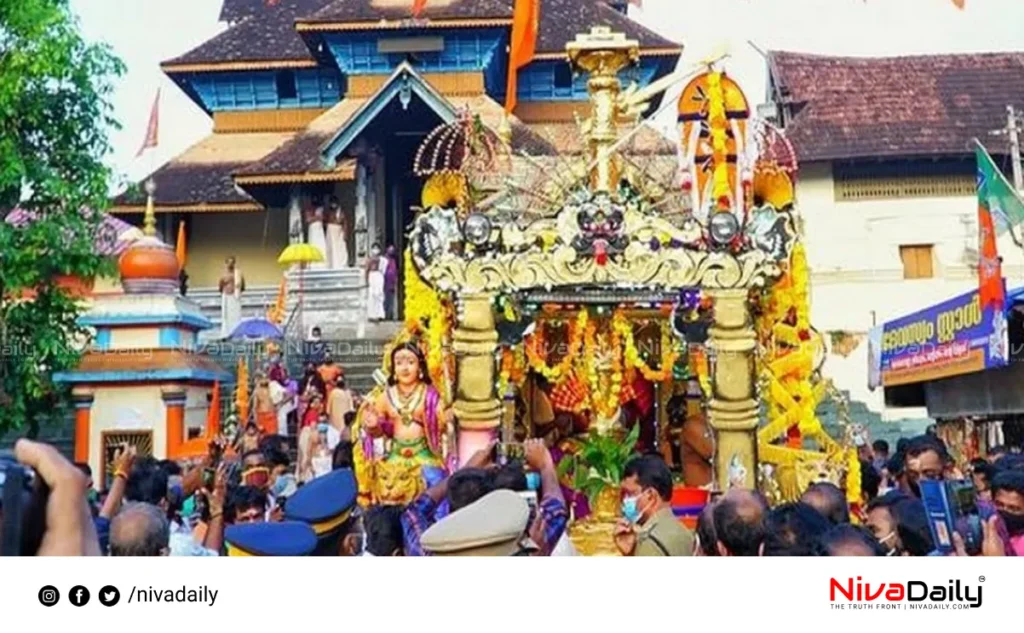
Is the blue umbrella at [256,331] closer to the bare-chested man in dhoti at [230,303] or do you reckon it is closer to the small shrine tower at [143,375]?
the bare-chested man in dhoti at [230,303]

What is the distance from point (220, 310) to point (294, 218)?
75.2 inches

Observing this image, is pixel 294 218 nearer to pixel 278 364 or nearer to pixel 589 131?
pixel 278 364

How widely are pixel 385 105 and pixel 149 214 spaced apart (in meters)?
4.51

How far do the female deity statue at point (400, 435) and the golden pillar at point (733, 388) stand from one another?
1.56 m

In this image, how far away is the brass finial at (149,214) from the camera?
11.0 m

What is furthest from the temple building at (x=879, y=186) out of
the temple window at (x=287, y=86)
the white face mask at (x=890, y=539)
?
the white face mask at (x=890, y=539)

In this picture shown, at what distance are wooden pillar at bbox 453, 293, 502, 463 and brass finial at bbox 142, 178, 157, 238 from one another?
436 cm

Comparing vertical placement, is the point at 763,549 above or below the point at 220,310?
below

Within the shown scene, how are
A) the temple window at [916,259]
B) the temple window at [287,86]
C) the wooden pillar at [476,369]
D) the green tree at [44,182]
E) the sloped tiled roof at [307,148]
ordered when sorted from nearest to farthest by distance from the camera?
1. the wooden pillar at [476,369]
2. the green tree at [44,182]
3. the temple window at [916,259]
4. the sloped tiled roof at [307,148]
5. the temple window at [287,86]

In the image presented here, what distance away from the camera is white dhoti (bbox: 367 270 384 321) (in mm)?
13461
